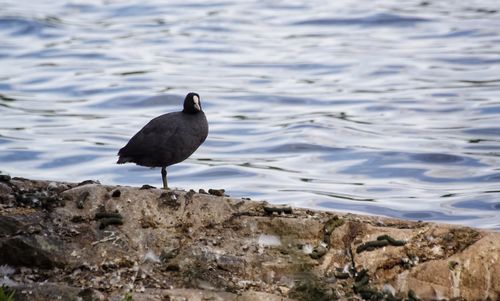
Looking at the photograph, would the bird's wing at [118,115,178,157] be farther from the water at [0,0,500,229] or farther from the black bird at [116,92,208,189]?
the water at [0,0,500,229]

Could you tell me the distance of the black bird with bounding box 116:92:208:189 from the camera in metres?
8.88

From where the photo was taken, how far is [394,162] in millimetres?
16906

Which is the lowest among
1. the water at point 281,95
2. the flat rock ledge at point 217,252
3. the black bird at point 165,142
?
the water at point 281,95

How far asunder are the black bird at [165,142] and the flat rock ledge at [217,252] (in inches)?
Result: 41.2

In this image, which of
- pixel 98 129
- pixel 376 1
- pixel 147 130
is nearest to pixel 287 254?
pixel 147 130

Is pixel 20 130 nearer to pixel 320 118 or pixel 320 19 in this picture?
pixel 320 118

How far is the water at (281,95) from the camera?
52.8 ft

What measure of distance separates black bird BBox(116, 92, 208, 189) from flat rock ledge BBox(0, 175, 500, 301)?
3.44 ft

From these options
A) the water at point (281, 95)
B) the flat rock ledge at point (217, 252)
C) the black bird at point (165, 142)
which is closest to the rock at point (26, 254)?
the flat rock ledge at point (217, 252)

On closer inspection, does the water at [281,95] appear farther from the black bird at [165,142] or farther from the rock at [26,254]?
the rock at [26,254]

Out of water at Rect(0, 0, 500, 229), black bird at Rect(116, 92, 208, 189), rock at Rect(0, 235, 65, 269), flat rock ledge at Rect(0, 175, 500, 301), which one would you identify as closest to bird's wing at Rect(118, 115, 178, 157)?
black bird at Rect(116, 92, 208, 189)

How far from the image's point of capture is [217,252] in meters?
7.35

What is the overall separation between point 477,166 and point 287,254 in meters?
9.58

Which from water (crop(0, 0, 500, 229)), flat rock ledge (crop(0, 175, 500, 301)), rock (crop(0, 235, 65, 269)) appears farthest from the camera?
water (crop(0, 0, 500, 229))
